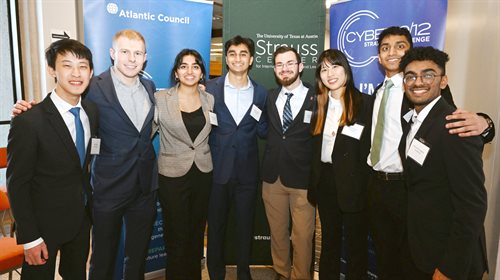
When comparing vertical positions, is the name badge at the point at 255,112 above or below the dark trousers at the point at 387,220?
above

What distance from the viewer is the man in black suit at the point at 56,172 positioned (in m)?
1.79

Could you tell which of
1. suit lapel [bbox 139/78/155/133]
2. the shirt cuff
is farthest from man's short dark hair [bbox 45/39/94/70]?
the shirt cuff

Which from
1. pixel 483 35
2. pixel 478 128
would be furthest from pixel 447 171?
pixel 483 35

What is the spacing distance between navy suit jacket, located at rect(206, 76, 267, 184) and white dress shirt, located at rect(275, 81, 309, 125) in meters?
0.19

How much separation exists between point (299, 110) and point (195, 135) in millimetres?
854

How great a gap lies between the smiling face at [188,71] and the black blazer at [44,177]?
0.98 metres

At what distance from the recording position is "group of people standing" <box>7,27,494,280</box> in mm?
1767

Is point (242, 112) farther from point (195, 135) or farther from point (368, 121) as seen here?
point (368, 121)

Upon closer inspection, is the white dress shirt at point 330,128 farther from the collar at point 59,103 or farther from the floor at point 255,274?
the collar at point 59,103

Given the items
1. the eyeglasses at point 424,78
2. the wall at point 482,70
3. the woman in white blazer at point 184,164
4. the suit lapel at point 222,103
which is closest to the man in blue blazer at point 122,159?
the woman in white blazer at point 184,164

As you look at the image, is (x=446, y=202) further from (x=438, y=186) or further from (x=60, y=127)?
(x=60, y=127)

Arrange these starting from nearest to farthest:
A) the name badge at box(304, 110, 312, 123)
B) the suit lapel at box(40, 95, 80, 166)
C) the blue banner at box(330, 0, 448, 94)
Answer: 1. the suit lapel at box(40, 95, 80, 166)
2. the blue banner at box(330, 0, 448, 94)
3. the name badge at box(304, 110, 312, 123)

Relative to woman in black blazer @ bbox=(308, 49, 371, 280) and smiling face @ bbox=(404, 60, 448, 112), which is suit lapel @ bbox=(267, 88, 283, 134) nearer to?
woman in black blazer @ bbox=(308, 49, 371, 280)

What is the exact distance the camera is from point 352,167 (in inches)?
97.6
